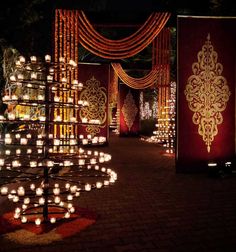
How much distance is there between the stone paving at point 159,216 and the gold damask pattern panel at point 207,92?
109cm

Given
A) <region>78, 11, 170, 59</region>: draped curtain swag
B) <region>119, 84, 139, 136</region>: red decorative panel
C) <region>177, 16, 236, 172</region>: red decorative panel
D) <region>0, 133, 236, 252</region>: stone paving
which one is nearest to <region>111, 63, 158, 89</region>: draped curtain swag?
<region>78, 11, 170, 59</region>: draped curtain swag

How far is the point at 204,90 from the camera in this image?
7.14 m

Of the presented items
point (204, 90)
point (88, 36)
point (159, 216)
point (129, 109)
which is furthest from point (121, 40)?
point (129, 109)

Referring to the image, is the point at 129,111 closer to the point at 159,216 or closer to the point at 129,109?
the point at 129,109

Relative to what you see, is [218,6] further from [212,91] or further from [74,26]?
[74,26]

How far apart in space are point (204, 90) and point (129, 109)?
40.3ft

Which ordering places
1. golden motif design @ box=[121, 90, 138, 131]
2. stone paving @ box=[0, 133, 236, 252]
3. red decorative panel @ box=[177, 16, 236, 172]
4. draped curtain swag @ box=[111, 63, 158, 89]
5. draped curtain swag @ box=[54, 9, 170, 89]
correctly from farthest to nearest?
golden motif design @ box=[121, 90, 138, 131] < draped curtain swag @ box=[111, 63, 158, 89] < draped curtain swag @ box=[54, 9, 170, 89] < red decorative panel @ box=[177, 16, 236, 172] < stone paving @ box=[0, 133, 236, 252]

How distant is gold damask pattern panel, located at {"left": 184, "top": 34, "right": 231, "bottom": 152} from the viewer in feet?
23.3

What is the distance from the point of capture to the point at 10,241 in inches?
130

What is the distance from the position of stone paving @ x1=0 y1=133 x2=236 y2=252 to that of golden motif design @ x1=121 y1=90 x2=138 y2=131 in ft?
41.2

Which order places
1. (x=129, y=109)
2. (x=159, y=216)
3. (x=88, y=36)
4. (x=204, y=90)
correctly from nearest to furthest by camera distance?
(x=159, y=216)
(x=204, y=90)
(x=88, y=36)
(x=129, y=109)

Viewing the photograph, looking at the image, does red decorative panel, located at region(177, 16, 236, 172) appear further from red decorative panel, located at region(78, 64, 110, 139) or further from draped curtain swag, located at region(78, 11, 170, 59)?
red decorative panel, located at region(78, 64, 110, 139)

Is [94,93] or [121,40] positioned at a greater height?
[121,40]

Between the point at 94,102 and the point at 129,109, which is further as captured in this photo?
the point at 129,109
